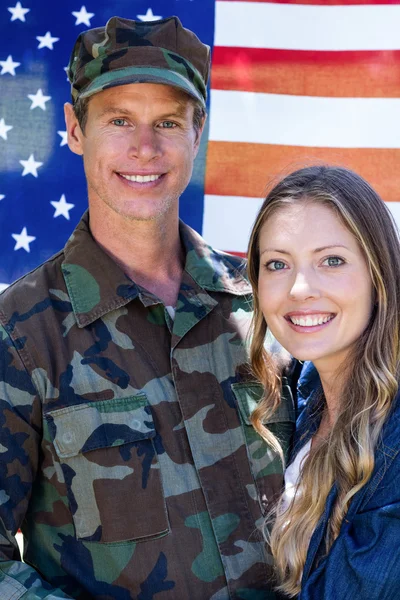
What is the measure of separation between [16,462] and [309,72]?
80.1 inches

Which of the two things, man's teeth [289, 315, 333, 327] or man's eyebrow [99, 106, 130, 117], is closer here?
man's teeth [289, 315, 333, 327]

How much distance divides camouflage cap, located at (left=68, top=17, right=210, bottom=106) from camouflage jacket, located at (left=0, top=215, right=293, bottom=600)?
509 mm

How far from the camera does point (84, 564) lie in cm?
210

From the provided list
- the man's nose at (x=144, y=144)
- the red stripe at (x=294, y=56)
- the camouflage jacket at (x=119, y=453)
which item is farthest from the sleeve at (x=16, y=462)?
the red stripe at (x=294, y=56)

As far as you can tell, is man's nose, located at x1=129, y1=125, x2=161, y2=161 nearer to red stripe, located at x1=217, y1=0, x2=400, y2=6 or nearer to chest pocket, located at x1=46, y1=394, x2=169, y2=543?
chest pocket, located at x1=46, y1=394, x2=169, y2=543

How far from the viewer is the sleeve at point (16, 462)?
1991 millimetres

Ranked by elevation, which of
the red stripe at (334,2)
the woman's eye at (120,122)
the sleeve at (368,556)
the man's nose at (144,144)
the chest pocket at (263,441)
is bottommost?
the sleeve at (368,556)

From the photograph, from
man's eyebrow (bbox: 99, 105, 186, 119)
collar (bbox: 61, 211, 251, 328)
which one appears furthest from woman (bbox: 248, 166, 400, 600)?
man's eyebrow (bbox: 99, 105, 186, 119)

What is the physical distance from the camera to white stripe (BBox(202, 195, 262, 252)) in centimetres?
340

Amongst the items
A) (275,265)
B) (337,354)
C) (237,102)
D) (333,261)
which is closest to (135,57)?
(275,265)

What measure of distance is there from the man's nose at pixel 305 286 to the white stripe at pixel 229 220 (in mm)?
1392

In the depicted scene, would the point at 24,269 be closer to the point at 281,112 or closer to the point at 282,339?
the point at 281,112

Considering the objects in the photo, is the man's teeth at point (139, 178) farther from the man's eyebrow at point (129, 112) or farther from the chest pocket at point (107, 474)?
the chest pocket at point (107, 474)

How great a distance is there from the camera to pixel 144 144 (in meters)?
2.37
